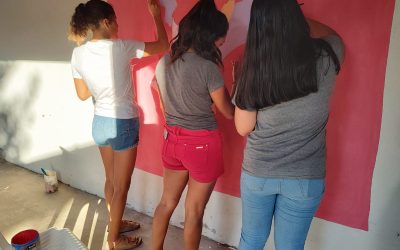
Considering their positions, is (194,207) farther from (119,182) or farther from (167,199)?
(119,182)

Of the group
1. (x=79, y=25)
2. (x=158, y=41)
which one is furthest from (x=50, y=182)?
(x=158, y=41)

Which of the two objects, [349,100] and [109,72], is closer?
[349,100]

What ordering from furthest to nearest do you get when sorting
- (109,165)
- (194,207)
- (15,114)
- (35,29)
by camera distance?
1. (15,114)
2. (35,29)
3. (109,165)
4. (194,207)

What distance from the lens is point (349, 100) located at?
156 centimetres

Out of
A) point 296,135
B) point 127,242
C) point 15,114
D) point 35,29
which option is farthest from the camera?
point 15,114

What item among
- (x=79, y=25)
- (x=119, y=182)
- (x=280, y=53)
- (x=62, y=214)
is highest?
(x=79, y=25)

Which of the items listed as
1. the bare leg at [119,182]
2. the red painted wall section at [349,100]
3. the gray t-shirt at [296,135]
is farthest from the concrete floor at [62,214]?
the gray t-shirt at [296,135]

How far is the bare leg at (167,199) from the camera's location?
5.62ft

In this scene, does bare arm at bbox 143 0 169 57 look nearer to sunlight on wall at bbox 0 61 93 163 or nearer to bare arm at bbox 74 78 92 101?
bare arm at bbox 74 78 92 101

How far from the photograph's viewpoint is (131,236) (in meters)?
2.34

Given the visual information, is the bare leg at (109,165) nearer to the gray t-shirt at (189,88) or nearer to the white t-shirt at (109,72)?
the white t-shirt at (109,72)

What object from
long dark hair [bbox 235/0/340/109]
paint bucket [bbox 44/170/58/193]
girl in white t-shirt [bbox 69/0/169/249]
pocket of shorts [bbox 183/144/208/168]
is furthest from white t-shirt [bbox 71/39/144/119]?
paint bucket [bbox 44/170/58/193]

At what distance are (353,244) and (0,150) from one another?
3.57m

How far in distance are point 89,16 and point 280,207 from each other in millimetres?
1262
